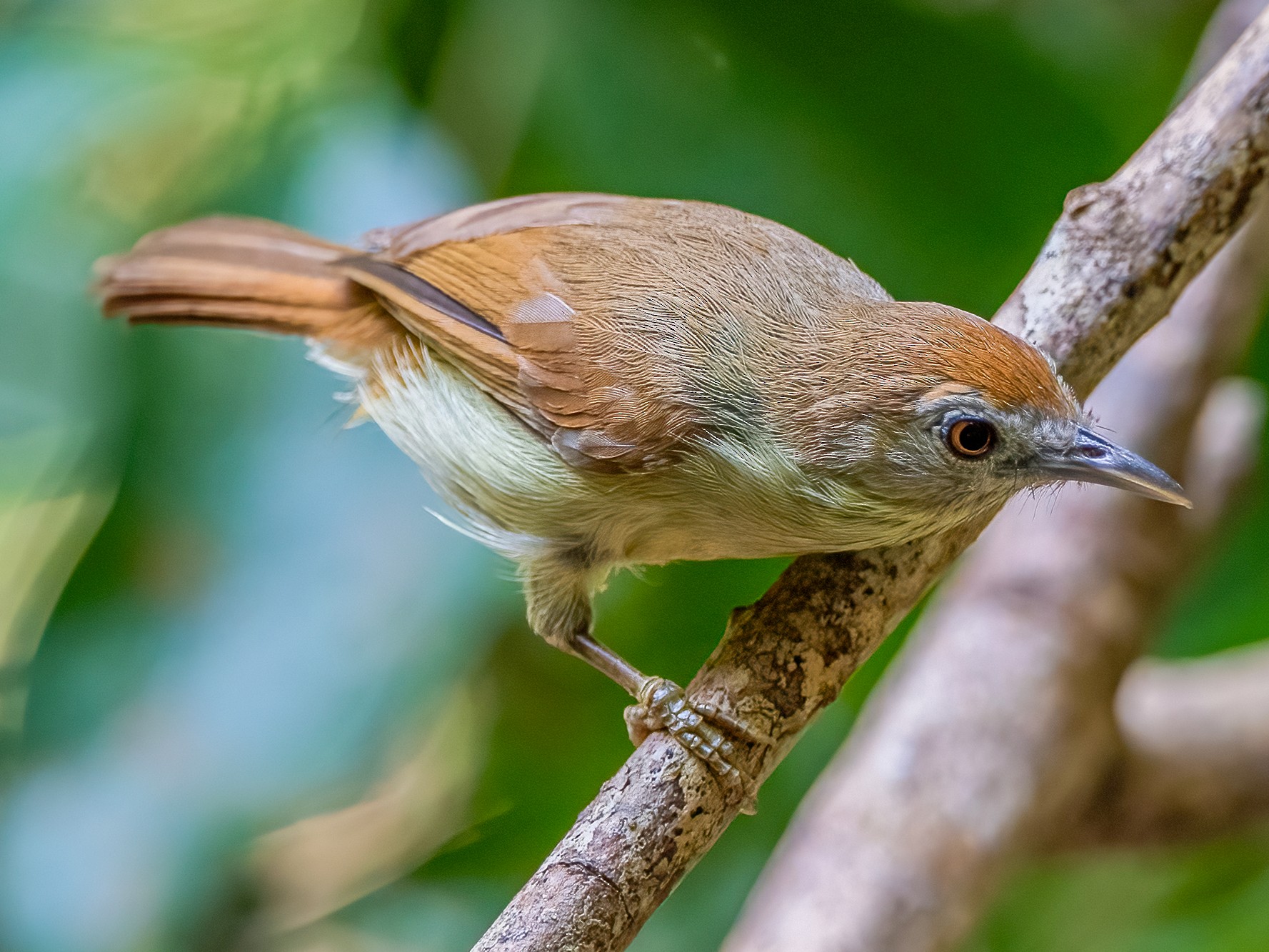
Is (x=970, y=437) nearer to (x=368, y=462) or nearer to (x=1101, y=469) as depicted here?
(x=1101, y=469)

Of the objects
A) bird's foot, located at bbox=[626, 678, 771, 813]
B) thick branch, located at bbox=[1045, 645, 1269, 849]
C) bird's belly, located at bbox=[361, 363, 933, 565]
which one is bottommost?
thick branch, located at bbox=[1045, 645, 1269, 849]

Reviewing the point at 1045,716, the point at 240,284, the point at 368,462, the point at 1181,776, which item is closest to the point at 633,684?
the point at 368,462

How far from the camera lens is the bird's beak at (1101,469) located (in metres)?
1.71

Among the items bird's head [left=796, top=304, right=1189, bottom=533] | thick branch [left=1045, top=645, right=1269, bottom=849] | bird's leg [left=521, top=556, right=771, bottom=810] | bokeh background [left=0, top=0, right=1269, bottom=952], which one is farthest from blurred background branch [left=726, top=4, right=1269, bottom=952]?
bird's head [left=796, top=304, right=1189, bottom=533]

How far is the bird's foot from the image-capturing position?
5.61 ft

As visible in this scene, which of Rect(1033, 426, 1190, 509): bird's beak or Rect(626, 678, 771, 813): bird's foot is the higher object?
Rect(1033, 426, 1190, 509): bird's beak

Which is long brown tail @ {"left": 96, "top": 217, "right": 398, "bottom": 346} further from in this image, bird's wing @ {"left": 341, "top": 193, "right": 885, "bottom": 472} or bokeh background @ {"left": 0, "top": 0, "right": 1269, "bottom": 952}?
bokeh background @ {"left": 0, "top": 0, "right": 1269, "bottom": 952}

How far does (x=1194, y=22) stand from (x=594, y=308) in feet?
8.02

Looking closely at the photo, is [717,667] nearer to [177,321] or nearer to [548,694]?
[548,694]

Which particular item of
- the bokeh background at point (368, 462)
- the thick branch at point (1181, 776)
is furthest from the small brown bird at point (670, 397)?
the thick branch at point (1181, 776)

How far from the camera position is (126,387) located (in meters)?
2.72

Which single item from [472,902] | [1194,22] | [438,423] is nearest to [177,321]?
[438,423]

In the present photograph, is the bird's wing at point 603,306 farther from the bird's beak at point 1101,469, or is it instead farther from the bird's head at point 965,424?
the bird's beak at point 1101,469

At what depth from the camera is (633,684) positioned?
1981mm
